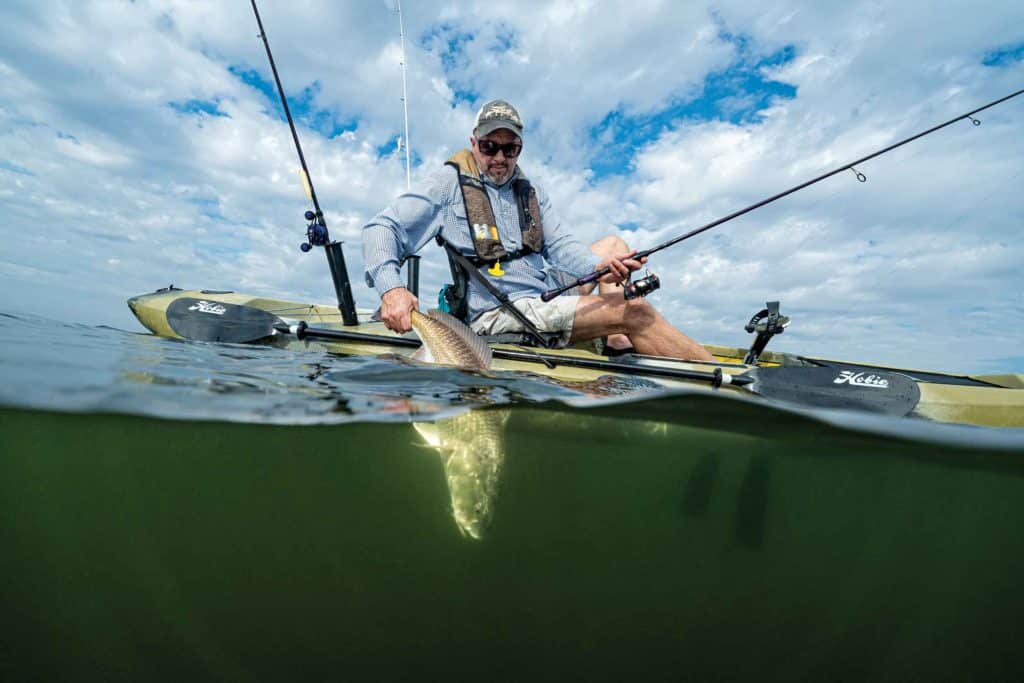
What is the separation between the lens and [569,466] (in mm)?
2873

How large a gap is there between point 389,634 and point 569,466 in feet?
4.42

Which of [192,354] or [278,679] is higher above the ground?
[192,354]

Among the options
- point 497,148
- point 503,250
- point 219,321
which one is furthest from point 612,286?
point 219,321

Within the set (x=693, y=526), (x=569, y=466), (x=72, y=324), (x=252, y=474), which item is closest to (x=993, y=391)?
(x=693, y=526)

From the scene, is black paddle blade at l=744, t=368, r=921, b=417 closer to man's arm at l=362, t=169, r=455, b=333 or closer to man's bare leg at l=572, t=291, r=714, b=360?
man's bare leg at l=572, t=291, r=714, b=360

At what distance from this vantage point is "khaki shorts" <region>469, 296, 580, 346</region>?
14.2ft

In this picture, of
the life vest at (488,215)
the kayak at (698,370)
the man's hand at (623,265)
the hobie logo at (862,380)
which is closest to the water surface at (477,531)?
the kayak at (698,370)

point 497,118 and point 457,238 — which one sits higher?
point 497,118

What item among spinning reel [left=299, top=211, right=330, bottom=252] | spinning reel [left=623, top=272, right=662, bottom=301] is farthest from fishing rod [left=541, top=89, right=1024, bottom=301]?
spinning reel [left=299, top=211, right=330, bottom=252]

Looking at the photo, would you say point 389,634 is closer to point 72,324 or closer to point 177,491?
point 177,491

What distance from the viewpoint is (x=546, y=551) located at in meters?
2.90

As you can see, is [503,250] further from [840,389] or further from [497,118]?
[840,389]

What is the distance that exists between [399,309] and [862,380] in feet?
10.8

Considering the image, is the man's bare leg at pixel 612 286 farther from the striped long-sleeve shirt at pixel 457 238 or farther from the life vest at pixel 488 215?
the life vest at pixel 488 215
